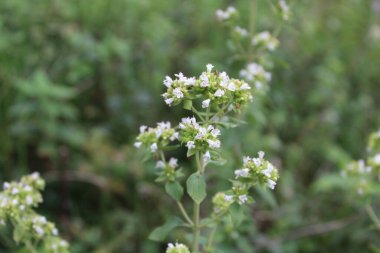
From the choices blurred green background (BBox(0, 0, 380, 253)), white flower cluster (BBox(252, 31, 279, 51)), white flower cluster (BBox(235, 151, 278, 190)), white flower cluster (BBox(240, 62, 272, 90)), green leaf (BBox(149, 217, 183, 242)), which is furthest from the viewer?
blurred green background (BBox(0, 0, 380, 253))

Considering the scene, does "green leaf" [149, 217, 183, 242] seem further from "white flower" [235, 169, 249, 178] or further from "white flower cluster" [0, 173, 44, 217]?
"white flower cluster" [0, 173, 44, 217]

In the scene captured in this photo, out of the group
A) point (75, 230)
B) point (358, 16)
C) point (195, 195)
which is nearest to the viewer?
point (195, 195)

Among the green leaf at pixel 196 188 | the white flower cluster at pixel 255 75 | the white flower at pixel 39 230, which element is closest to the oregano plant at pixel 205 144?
the green leaf at pixel 196 188

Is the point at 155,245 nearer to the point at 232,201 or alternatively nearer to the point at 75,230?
the point at 75,230

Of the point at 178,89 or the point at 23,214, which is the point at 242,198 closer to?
the point at 178,89

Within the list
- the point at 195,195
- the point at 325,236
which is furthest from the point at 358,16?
the point at 195,195

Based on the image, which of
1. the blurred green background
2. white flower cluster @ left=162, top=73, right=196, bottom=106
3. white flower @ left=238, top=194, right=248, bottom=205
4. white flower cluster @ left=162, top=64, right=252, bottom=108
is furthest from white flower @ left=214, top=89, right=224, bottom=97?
the blurred green background
